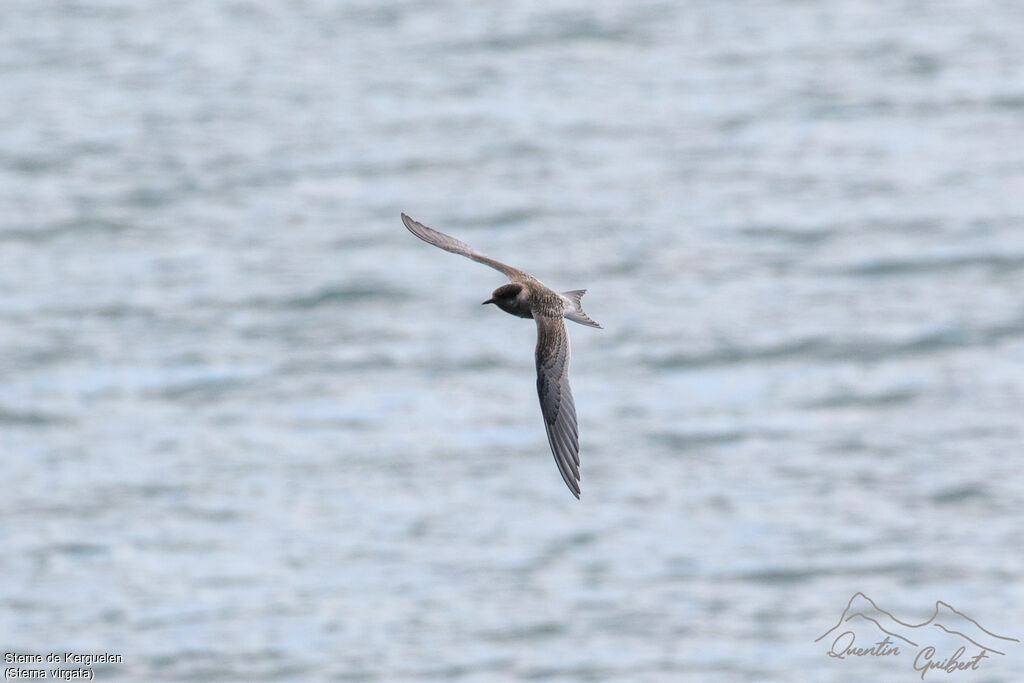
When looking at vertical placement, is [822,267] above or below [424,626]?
above

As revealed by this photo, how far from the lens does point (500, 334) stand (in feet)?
84.2

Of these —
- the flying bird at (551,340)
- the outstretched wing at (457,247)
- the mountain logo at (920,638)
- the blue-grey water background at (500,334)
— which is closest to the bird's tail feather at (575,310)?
the flying bird at (551,340)

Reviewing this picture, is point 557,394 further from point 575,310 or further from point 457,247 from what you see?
point 457,247

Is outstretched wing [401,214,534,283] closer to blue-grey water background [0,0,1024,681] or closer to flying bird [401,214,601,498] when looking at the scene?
flying bird [401,214,601,498]

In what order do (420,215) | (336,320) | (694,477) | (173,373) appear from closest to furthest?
(694,477), (173,373), (336,320), (420,215)

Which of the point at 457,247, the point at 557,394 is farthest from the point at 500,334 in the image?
the point at 557,394

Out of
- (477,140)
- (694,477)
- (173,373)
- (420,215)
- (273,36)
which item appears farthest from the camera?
(273,36)

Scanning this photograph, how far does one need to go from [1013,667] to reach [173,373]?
1202 centimetres

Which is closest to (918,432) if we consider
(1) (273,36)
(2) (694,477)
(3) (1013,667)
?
(2) (694,477)

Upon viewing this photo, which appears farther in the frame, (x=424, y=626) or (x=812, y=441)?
(x=812, y=441)

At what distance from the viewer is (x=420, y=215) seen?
2891cm

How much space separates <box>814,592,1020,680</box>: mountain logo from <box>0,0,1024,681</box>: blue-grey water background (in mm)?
171

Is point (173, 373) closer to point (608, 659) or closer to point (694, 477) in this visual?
point (694, 477)

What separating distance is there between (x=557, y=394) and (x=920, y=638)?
36.4 ft
